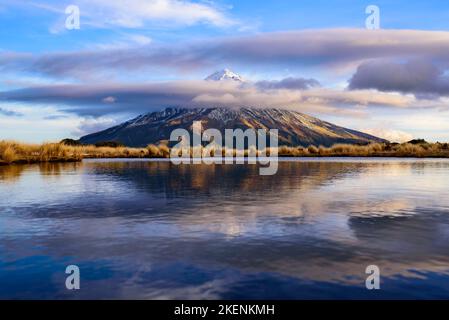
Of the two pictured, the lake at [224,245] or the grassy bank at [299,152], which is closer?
the lake at [224,245]

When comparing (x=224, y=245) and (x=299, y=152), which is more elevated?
(x=299, y=152)

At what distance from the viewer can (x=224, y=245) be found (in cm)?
970

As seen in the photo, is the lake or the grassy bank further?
the grassy bank

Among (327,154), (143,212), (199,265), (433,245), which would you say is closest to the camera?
(199,265)

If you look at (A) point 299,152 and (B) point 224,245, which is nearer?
(B) point 224,245

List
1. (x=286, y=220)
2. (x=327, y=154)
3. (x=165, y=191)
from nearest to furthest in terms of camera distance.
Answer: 1. (x=286, y=220)
2. (x=165, y=191)
3. (x=327, y=154)

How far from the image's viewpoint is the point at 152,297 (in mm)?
6727

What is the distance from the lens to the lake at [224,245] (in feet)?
23.4

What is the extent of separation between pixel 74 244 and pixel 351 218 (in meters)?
7.69

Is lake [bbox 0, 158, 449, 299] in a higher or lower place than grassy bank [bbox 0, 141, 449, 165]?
lower

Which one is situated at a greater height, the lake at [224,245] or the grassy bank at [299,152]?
the grassy bank at [299,152]

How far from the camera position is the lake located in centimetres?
714
